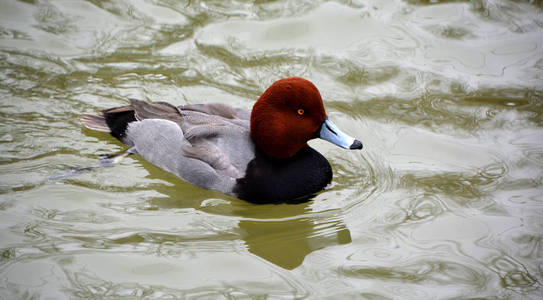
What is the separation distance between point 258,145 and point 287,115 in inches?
17.7

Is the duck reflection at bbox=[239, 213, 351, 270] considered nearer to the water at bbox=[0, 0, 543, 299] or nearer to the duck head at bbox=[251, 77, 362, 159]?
the water at bbox=[0, 0, 543, 299]

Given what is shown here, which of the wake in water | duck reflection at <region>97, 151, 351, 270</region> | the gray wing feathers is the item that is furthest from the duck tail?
duck reflection at <region>97, 151, 351, 270</region>

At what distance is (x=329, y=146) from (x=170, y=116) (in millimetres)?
1762

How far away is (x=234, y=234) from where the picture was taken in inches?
196

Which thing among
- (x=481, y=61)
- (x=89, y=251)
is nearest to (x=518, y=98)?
(x=481, y=61)

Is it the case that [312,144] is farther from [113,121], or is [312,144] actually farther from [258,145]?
[113,121]

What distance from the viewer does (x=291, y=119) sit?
5258 millimetres

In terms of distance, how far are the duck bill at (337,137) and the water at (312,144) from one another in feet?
1.87

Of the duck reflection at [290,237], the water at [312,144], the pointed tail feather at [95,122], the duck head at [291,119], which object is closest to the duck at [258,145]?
the duck head at [291,119]

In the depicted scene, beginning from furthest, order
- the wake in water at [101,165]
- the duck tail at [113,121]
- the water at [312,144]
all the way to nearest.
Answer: the duck tail at [113,121] → the wake in water at [101,165] → the water at [312,144]

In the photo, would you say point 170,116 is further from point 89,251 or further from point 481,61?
point 481,61

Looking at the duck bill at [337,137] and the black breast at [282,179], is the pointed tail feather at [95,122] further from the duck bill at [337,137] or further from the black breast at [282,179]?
the duck bill at [337,137]

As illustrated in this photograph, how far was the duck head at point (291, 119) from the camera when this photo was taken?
17.1ft

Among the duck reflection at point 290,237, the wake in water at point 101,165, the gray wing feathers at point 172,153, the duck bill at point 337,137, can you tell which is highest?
the duck bill at point 337,137
